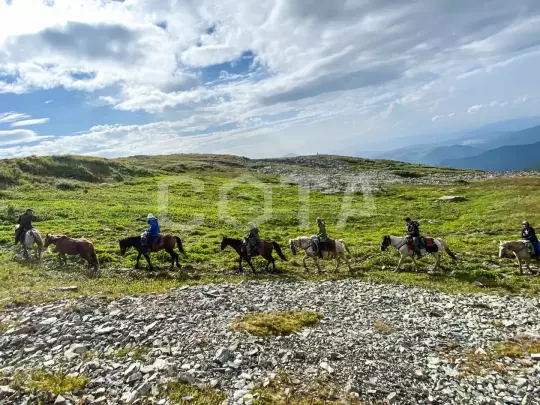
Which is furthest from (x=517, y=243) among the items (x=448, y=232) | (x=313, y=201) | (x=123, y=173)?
(x=123, y=173)

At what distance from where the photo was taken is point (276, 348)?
38.5 ft

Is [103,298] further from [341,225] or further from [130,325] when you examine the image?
[341,225]

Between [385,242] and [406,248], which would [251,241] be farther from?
[406,248]

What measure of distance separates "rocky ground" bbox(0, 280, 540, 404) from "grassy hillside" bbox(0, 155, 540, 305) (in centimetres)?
327

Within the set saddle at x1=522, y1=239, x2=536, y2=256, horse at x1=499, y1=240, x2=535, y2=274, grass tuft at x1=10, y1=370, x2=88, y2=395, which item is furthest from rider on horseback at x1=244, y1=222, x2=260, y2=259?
saddle at x1=522, y1=239, x2=536, y2=256

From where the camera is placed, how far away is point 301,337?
41.3 ft

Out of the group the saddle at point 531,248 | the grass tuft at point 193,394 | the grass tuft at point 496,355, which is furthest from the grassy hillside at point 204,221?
the grass tuft at point 193,394

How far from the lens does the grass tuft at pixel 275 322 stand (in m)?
12.8

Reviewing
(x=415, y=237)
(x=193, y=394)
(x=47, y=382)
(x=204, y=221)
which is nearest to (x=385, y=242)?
(x=415, y=237)

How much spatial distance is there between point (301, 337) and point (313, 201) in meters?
47.9

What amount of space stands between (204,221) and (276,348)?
29497 millimetres

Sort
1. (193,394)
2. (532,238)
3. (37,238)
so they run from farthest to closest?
(37,238) → (532,238) → (193,394)

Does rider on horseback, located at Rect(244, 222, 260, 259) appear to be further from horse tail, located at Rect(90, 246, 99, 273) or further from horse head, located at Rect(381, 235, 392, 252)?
horse tail, located at Rect(90, 246, 99, 273)

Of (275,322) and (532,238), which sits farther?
(532,238)
